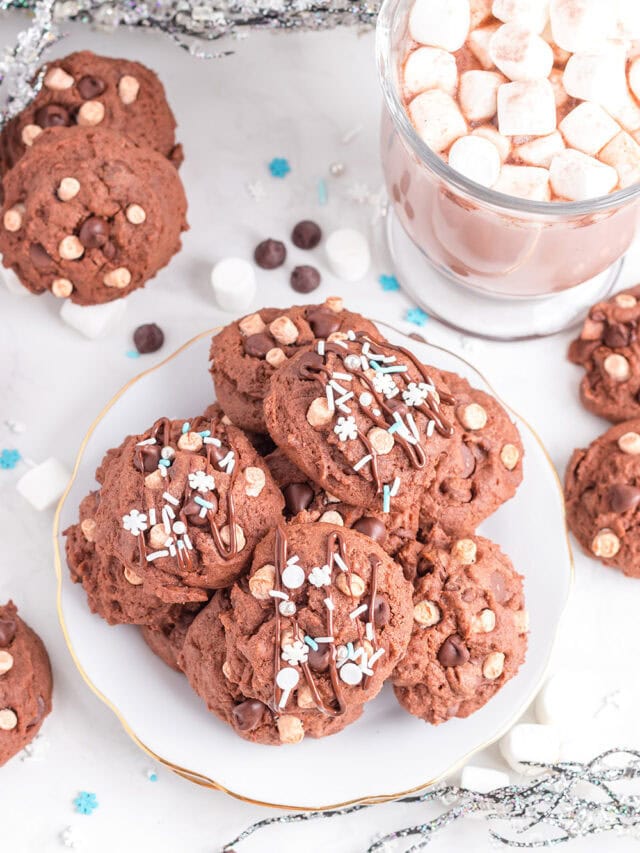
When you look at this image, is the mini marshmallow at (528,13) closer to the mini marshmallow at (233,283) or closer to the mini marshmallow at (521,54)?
the mini marshmallow at (521,54)

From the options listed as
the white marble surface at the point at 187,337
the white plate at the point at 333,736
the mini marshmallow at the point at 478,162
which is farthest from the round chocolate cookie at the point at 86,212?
the mini marshmallow at the point at 478,162

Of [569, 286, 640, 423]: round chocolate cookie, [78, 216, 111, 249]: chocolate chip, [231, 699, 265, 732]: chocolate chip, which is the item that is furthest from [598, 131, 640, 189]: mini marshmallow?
[231, 699, 265, 732]: chocolate chip

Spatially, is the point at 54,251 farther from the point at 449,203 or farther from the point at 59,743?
the point at 59,743

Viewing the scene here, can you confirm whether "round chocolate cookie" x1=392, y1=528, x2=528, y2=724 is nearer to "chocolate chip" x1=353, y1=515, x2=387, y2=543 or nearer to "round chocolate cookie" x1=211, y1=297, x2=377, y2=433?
"chocolate chip" x1=353, y1=515, x2=387, y2=543

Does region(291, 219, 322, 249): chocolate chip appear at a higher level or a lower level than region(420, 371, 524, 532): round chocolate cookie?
higher

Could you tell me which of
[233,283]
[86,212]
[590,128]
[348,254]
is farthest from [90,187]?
[590,128]
